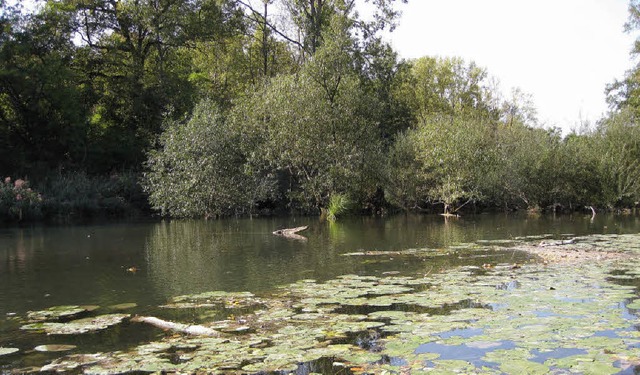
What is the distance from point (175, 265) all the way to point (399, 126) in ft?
100

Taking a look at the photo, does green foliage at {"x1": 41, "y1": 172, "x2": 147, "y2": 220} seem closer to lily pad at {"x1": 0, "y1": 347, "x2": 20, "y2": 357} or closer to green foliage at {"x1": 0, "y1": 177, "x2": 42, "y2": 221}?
green foliage at {"x1": 0, "y1": 177, "x2": 42, "y2": 221}

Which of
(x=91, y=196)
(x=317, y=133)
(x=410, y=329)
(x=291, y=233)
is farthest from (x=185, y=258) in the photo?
(x=91, y=196)

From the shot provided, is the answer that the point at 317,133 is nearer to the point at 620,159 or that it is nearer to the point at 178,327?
the point at 620,159

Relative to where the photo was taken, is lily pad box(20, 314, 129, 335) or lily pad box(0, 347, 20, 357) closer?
lily pad box(0, 347, 20, 357)

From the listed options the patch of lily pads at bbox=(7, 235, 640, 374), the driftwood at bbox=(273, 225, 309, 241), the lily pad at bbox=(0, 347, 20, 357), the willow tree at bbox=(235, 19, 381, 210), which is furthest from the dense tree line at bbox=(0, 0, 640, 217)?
the lily pad at bbox=(0, 347, 20, 357)

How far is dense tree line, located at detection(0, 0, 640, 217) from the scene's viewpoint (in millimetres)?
30109

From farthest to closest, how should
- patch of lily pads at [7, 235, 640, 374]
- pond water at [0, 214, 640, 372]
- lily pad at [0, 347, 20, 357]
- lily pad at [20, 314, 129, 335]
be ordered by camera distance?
pond water at [0, 214, 640, 372]
lily pad at [20, 314, 129, 335]
lily pad at [0, 347, 20, 357]
patch of lily pads at [7, 235, 640, 374]

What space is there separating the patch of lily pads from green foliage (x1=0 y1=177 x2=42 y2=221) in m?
21.2

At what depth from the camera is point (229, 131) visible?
30.8 metres

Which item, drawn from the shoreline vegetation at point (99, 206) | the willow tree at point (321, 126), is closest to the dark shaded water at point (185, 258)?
the shoreline vegetation at point (99, 206)

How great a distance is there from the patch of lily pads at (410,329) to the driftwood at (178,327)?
0.07 m

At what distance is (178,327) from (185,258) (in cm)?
761

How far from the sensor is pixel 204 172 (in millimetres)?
29188

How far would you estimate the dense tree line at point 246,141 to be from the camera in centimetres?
3011
